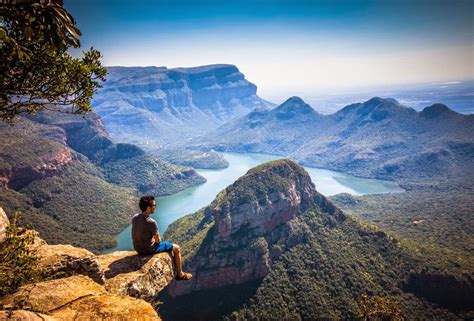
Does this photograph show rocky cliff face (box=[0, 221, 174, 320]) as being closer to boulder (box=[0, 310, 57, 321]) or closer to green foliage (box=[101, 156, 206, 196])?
boulder (box=[0, 310, 57, 321])

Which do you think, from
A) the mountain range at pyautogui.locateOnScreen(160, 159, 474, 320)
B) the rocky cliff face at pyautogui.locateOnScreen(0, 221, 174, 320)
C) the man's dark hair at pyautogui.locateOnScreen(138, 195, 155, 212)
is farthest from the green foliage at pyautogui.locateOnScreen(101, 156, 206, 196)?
the man's dark hair at pyautogui.locateOnScreen(138, 195, 155, 212)

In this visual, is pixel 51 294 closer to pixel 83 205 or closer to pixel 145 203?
pixel 145 203

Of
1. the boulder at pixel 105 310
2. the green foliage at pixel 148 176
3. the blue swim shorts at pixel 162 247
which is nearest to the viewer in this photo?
the boulder at pixel 105 310

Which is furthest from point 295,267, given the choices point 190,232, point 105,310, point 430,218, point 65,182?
point 65,182

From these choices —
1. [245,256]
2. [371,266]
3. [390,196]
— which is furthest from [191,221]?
[390,196]

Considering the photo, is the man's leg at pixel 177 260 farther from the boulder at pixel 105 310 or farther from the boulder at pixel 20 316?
the boulder at pixel 20 316

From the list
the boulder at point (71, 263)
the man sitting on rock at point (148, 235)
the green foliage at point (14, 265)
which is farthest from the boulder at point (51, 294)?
Answer: the man sitting on rock at point (148, 235)

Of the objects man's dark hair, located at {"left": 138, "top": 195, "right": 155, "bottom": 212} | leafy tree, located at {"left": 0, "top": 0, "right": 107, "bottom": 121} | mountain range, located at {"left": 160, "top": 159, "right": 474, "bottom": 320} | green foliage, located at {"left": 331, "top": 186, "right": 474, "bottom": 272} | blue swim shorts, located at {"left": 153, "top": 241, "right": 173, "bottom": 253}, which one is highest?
leafy tree, located at {"left": 0, "top": 0, "right": 107, "bottom": 121}

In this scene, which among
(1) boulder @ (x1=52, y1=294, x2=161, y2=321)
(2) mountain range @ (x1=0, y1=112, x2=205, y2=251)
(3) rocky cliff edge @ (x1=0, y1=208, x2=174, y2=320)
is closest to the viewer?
(3) rocky cliff edge @ (x1=0, y1=208, x2=174, y2=320)
